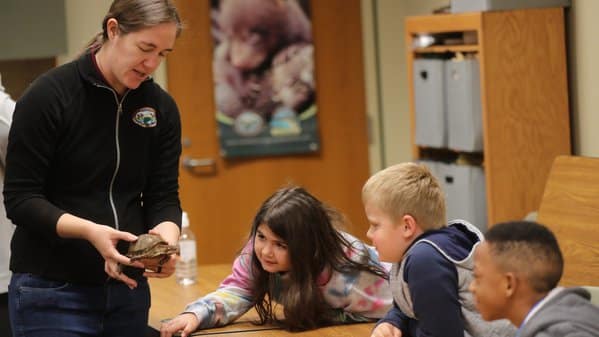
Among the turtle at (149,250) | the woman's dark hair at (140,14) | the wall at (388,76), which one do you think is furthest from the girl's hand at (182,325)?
the wall at (388,76)

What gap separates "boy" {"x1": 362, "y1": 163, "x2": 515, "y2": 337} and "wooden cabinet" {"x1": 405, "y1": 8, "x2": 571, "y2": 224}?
1540 mm

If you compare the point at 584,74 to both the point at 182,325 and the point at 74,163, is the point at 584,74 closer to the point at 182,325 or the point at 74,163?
the point at 182,325

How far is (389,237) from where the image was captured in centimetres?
244

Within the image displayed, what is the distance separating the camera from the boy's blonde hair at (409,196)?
244 centimetres

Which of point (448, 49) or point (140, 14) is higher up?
point (140, 14)

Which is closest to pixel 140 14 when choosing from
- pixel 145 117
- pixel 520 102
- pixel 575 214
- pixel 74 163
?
pixel 145 117

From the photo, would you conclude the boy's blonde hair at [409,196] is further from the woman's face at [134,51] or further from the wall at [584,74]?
the wall at [584,74]

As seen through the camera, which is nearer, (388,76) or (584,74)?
(584,74)

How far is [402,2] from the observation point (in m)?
5.70

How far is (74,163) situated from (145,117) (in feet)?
0.70

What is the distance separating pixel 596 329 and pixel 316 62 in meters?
3.99

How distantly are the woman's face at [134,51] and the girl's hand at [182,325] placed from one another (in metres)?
0.72

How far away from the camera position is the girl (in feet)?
8.86

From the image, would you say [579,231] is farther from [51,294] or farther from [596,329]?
[51,294]
